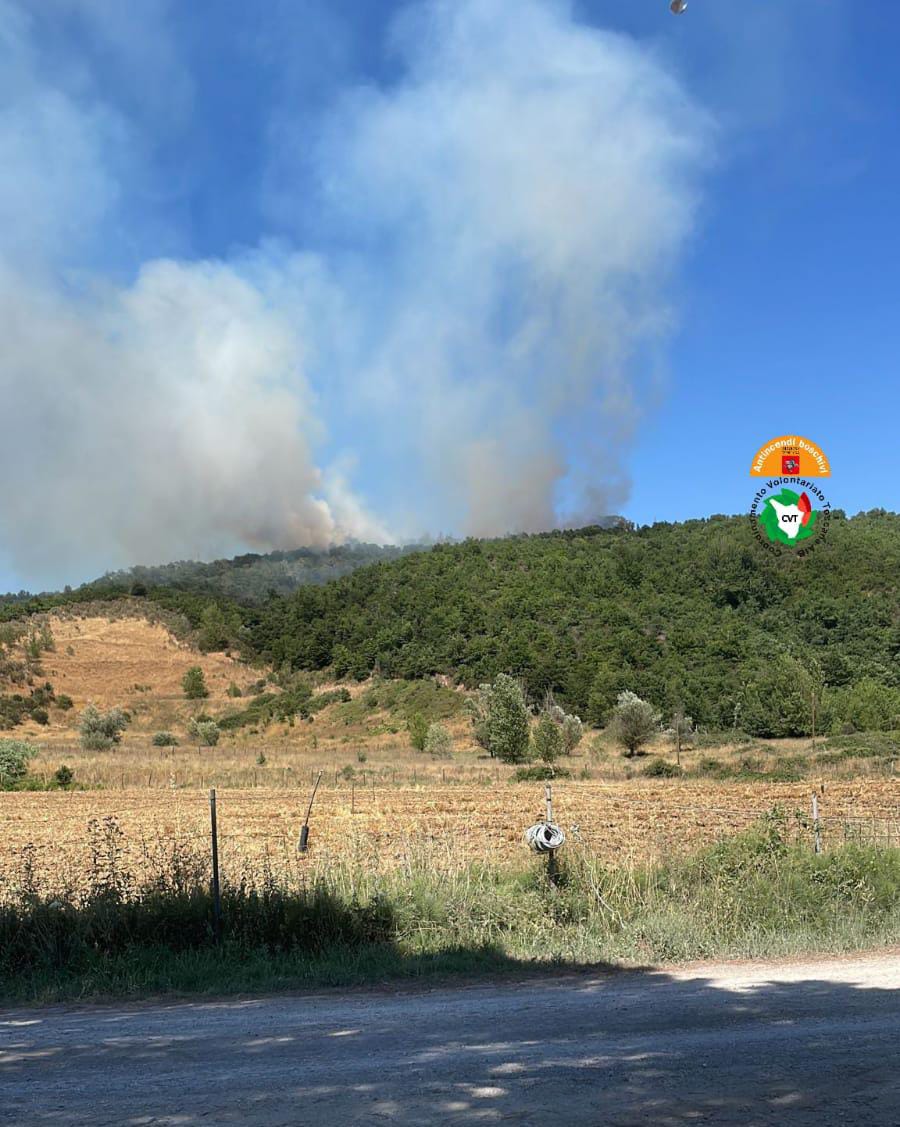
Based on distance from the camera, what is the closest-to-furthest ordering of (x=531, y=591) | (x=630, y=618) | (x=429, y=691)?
1. (x=429, y=691)
2. (x=630, y=618)
3. (x=531, y=591)

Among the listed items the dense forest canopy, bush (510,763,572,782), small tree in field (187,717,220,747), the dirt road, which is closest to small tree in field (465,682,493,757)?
bush (510,763,572,782)

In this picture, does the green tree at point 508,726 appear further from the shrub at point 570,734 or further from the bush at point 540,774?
the shrub at point 570,734

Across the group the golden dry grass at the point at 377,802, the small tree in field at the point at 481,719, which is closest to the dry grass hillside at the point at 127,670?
the golden dry grass at the point at 377,802

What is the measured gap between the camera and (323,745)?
255 feet

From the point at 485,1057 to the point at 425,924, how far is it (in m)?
4.28

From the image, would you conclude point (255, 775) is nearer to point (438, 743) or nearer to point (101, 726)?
point (438, 743)

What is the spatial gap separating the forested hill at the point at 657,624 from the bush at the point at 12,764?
50.4 metres

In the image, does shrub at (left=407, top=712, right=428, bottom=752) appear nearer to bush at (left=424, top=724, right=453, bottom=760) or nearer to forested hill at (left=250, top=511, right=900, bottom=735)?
bush at (left=424, top=724, right=453, bottom=760)

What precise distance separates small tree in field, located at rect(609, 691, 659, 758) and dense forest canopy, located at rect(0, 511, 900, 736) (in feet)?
38.3

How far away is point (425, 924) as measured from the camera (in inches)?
402

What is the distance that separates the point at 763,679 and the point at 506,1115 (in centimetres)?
7985

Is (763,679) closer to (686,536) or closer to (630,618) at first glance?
(630,618)

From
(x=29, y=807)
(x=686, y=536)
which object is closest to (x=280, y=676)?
(x=686, y=536)

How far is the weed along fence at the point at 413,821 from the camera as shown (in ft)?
50.6
